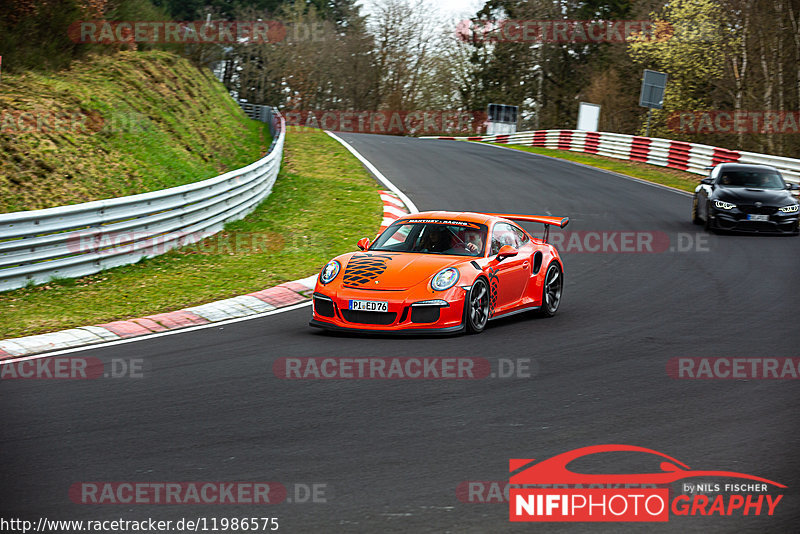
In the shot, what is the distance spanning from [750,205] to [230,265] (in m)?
11.2

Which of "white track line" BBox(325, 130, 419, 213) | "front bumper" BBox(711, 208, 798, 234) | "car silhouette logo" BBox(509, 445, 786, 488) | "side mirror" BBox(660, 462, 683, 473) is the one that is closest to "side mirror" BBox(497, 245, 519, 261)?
"car silhouette logo" BBox(509, 445, 786, 488)

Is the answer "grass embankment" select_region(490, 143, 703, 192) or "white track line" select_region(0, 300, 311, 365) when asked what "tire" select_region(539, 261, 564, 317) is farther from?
"grass embankment" select_region(490, 143, 703, 192)

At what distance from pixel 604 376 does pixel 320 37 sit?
72.6 m

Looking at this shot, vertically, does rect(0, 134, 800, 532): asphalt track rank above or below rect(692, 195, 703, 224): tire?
below

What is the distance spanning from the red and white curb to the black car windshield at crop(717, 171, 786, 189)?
1087 cm

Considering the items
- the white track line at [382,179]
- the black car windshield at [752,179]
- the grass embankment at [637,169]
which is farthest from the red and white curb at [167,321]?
the grass embankment at [637,169]

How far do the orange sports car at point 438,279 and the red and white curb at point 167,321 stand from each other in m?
1.47

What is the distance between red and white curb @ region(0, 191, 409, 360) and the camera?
8.86 meters

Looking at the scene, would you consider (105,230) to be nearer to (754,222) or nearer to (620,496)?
(620,496)

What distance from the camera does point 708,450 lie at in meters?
5.77

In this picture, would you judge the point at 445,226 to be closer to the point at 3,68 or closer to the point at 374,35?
the point at 3,68

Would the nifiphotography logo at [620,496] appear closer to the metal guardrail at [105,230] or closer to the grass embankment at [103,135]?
the metal guardrail at [105,230]

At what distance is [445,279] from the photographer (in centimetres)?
942

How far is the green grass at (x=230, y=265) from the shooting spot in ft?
34.2
